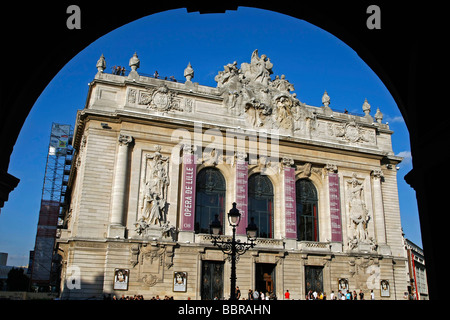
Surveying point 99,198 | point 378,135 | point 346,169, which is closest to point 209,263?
point 99,198

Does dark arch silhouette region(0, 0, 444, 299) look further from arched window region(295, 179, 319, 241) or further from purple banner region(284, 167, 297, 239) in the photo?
arched window region(295, 179, 319, 241)

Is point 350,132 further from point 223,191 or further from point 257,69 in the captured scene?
point 223,191

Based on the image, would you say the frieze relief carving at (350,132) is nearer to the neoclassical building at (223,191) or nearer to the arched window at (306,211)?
the neoclassical building at (223,191)

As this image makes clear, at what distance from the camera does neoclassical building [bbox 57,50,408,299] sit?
26.0 meters

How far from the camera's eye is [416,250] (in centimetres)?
6200

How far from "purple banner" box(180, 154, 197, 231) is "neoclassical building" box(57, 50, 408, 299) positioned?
7cm

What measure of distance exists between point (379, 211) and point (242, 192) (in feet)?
36.9

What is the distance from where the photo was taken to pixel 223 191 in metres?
30.0

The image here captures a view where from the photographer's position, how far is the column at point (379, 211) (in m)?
32.1

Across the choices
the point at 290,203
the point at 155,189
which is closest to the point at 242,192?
the point at 290,203

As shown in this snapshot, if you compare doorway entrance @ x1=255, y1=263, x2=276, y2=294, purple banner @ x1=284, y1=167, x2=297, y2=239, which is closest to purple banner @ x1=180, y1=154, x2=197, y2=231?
doorway entrance @ x1=255, y1=263, x2=276, y2=294

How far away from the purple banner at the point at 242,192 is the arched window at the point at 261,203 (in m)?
1.31

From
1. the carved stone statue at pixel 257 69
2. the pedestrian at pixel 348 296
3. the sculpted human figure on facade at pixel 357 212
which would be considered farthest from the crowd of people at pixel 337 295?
the carved stone statue at pixel 257 69
